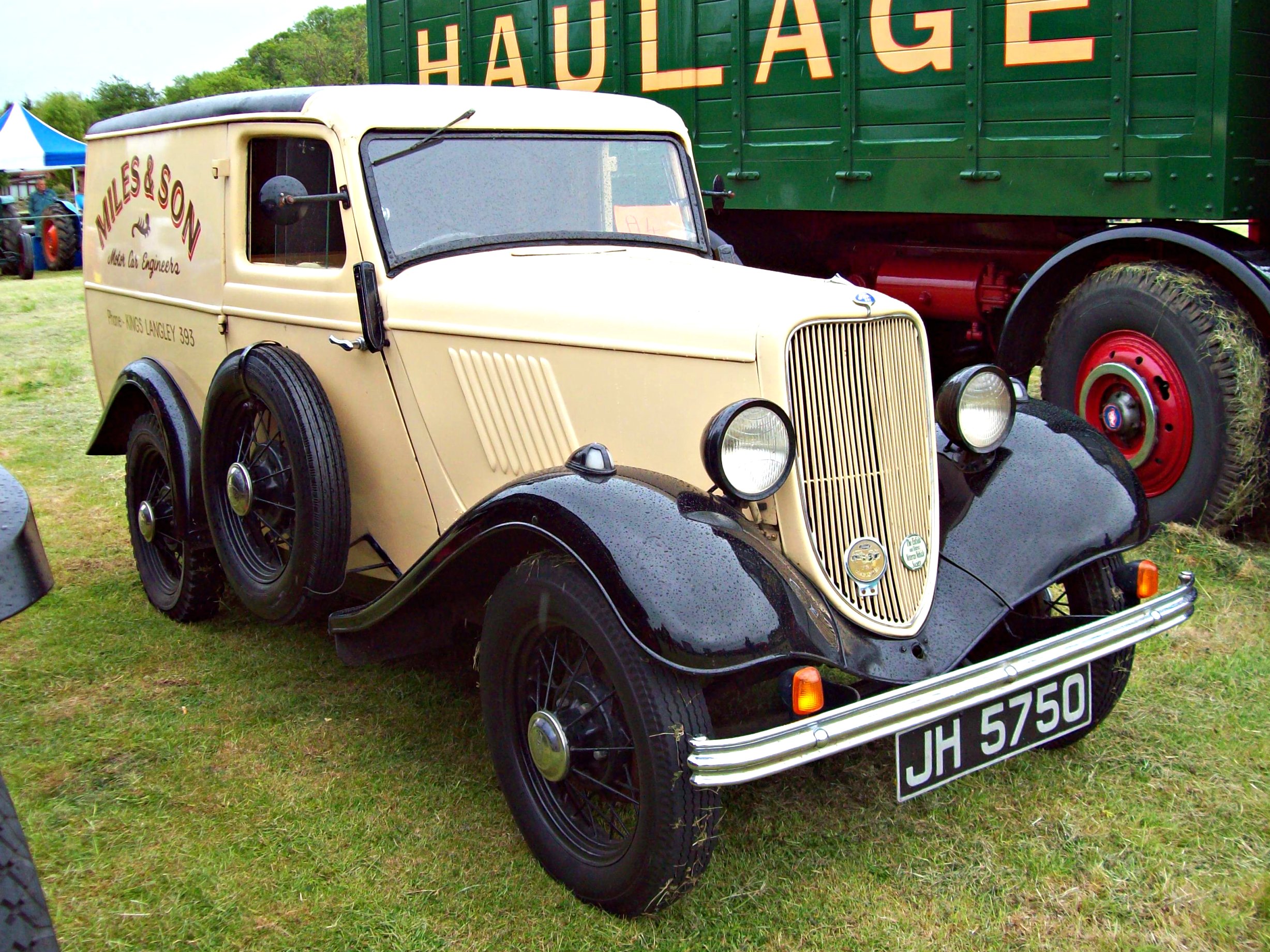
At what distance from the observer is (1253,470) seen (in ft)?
15.9

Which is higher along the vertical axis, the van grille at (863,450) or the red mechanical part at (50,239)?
the red mechanical part at (50,239)

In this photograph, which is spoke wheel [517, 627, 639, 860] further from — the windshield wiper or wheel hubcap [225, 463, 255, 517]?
the windshield wiper

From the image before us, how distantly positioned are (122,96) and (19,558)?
5635cm

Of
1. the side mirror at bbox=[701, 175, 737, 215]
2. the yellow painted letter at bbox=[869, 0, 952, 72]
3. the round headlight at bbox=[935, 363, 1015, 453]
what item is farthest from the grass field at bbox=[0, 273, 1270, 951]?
the yellow painted letter at bbox=[869, 0, 952, 72]

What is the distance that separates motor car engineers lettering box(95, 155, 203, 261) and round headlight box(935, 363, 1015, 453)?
8.99 ft

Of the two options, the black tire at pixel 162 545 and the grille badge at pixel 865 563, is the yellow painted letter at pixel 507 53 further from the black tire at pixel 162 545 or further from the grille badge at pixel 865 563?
the grille badge at pixel 865 563

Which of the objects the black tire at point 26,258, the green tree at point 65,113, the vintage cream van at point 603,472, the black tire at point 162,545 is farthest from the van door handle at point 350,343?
the green tree at point 65,113

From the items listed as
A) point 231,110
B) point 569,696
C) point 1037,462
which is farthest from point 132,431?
point 1037,462

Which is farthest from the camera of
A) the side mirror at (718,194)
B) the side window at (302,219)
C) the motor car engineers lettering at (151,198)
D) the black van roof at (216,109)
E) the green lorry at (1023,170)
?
the green lorry at (1023,170)

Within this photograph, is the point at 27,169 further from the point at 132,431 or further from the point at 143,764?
the point at 143,764

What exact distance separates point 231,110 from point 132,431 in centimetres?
136

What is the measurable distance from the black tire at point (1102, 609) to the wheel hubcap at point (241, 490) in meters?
2.53

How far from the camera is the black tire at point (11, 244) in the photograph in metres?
17.9

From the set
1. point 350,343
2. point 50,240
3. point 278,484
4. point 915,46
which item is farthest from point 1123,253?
point 50,240
